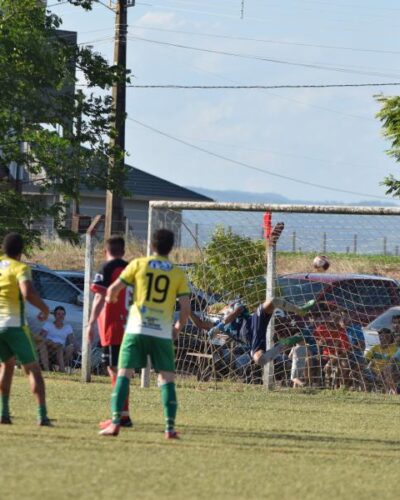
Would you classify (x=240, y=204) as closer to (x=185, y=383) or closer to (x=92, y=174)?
(x=185, y=383)

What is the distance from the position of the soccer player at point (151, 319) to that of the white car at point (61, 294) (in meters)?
8.54

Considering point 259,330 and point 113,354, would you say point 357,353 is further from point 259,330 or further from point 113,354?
point 113,354

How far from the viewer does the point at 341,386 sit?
17094mm

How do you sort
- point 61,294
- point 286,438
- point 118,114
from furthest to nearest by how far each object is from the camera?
point 118,114 < point 61,294 < point 286,438

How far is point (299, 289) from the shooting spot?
18.1 m

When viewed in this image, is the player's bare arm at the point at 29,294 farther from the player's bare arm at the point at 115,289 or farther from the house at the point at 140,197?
the house at the point at 140,197

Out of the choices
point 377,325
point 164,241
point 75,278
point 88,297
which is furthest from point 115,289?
point 75,278

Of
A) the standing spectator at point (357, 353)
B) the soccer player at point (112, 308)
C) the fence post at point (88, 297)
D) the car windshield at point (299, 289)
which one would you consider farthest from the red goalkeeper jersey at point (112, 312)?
the car windshield at point (299, 289)

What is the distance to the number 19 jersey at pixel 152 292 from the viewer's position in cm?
1064

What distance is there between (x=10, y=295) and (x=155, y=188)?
47949 mm

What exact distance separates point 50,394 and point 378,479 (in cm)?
659

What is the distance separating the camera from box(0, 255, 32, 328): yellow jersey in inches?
442

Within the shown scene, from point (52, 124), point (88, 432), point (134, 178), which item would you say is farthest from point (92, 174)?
point (134, 178)

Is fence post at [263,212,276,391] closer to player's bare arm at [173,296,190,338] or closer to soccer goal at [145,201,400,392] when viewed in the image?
soccer goal at [145,201,400,392]
